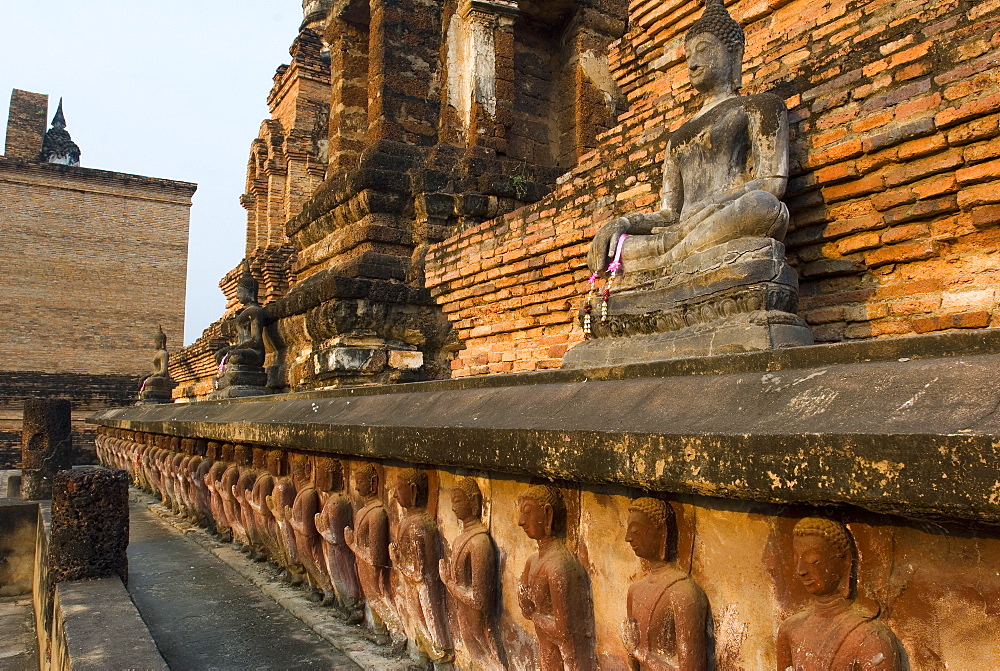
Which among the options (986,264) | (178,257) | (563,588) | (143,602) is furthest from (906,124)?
(178,257)

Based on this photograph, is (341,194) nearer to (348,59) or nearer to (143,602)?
(348,59)

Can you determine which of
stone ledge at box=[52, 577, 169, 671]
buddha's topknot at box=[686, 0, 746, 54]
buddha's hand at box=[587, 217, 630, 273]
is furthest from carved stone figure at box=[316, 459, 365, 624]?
buddha's topknot at box=[686, 0, 746, 54]

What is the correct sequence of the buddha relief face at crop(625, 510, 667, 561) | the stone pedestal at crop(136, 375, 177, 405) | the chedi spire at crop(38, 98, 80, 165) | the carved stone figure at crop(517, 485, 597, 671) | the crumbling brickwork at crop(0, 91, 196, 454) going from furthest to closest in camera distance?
the chedi spire at crop(38, 98, 80, 165) → the crumbling brickwork at crop(0, 91, 196, 454) → the stone pedestal at crop(136, 375, 177, 405) → the carved stone figure at crop(517, 485, 597, 671) → the buddha relief face at crop(625, 510, 667, 561)

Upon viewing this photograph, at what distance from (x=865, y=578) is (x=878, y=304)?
103 inches

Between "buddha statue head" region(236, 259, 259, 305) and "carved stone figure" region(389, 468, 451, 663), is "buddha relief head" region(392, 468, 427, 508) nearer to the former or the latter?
"carved stone figure" region(389, 468, 451, 663)

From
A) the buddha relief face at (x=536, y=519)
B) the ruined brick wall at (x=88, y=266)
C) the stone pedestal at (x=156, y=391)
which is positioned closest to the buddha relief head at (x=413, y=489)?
the buddha relief face at (x=536, y=519)

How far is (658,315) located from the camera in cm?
356

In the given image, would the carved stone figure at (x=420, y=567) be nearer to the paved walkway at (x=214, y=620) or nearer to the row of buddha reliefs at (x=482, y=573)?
the row of buddha reliefs at (x=482, y=573)

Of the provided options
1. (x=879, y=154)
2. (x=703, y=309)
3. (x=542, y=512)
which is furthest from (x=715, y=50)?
(x=542, y=512)

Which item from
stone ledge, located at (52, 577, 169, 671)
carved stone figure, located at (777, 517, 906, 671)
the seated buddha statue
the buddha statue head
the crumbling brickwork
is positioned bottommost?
stone ledge, located at (52, 577, 169, 671)

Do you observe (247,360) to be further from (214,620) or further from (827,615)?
(827,615)

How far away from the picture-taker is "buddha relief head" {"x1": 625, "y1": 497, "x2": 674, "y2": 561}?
1882 mm

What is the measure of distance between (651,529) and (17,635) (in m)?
4.99

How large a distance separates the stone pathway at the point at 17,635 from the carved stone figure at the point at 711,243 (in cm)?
362
